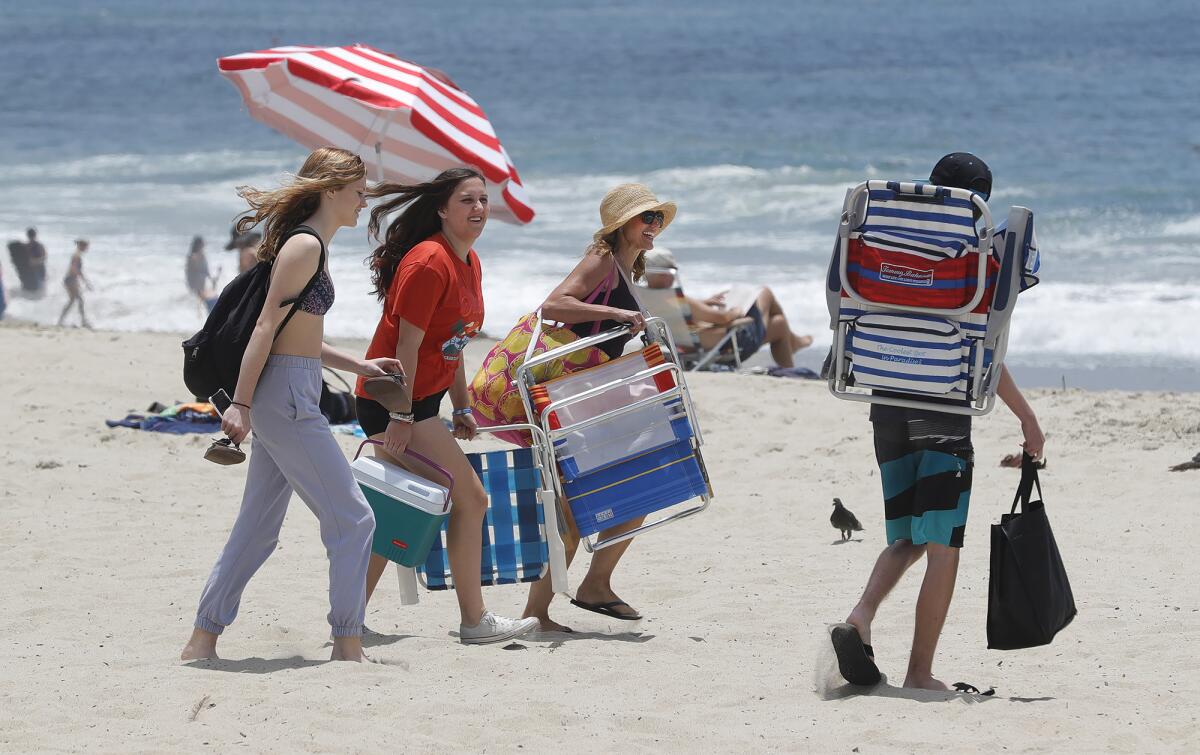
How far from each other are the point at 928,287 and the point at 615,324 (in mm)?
1272

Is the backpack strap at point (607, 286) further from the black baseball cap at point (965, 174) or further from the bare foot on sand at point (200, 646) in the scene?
the bare foot on sand at point (200, 646)

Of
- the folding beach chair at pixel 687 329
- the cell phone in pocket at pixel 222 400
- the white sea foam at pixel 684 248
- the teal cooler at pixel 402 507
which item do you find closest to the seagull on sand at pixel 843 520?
the teal cooler at pixel 402 507

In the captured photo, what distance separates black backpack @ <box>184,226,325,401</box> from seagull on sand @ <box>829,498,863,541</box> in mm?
2784

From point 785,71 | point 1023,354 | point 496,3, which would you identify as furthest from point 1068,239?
point 496,3

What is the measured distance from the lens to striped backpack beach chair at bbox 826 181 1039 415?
3527 mm

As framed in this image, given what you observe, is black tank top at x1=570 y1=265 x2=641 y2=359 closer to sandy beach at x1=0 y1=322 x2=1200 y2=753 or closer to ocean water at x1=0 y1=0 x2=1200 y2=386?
sandy beach at x1=0 y1=322 x2=1200 y2=753

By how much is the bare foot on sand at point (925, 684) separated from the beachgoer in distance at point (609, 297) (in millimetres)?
1042

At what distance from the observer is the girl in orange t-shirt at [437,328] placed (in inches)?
158

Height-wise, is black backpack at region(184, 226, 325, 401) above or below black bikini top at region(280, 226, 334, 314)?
below

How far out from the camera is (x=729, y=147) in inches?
1032

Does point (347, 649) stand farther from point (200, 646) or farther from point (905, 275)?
point (905, 275)

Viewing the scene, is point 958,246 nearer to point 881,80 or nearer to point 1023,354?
point 1023,354

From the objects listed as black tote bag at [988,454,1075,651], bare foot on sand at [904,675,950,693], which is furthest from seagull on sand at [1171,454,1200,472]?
bare foot on sand at [904,675,950,693]

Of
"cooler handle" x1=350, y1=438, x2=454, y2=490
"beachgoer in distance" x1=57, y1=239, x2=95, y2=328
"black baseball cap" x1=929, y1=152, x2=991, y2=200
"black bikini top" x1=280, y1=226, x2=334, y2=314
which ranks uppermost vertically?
"black baseball cap" x1=929, y1=152, x2=991, y2=200
